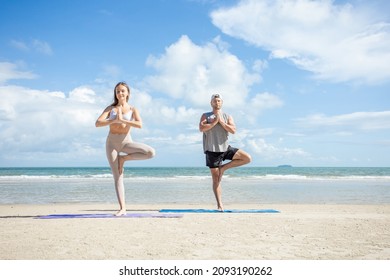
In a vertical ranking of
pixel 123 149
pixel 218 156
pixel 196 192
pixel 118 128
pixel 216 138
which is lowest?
pixel 196 192

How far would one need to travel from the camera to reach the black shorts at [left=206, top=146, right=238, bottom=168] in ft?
22.5

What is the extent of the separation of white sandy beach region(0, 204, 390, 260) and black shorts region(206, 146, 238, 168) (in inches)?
48.9

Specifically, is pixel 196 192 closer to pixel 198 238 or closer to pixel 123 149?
pixel 123 149

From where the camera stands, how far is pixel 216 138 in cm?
684

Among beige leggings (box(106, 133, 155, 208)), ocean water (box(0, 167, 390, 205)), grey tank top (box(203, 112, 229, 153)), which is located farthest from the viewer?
ocean water (box(0, 167, 390, 205))

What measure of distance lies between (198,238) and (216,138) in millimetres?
2819

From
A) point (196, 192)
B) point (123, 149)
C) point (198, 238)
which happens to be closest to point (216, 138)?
point (123, 149)

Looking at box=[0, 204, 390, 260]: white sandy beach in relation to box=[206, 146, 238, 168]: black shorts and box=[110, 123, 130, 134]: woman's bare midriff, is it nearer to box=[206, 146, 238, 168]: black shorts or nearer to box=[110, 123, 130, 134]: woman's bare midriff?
box=[206, 146, 238, 168]: black shorts

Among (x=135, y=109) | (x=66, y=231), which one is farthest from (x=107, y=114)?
(x=66, y=231)

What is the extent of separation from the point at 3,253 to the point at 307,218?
4647 mm

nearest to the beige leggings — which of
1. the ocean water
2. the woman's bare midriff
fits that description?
the woman's bare midriff

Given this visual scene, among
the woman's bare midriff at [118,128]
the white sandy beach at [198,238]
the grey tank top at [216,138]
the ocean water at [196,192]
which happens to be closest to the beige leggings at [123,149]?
the woman's bare midriff at [118,128]

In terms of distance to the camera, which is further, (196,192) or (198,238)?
(196,192)

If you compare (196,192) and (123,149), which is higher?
(123,149)
